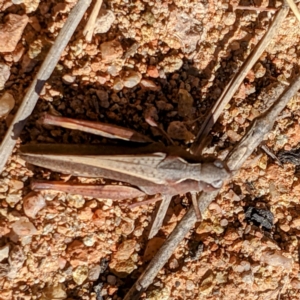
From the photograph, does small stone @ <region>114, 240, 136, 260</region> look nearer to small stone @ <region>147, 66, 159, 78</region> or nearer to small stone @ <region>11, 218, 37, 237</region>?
small stone @ <region>11, 218, 37, 237</region>

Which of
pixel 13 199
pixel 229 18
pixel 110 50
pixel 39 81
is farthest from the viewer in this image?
pixel 229 18

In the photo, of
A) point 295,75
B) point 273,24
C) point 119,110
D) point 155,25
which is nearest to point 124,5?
point 155,25

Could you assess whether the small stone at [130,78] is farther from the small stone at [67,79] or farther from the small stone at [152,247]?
the small stone at [152,247]

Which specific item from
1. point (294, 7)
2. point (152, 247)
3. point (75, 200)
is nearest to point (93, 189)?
point (75, 200)

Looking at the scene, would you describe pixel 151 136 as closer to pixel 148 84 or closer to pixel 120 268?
pixel 148 84

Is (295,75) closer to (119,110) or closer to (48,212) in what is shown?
(119,110)
